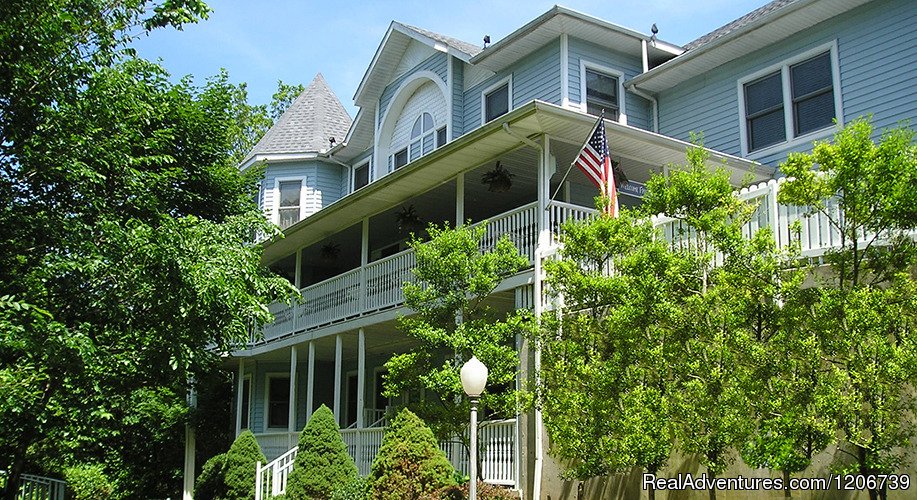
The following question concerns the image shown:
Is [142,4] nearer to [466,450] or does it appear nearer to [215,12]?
[215,12]

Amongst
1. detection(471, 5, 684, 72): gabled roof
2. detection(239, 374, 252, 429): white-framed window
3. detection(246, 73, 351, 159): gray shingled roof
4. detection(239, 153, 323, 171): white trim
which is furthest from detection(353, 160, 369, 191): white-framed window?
detection(471, 5, 684, 72): gabled roof

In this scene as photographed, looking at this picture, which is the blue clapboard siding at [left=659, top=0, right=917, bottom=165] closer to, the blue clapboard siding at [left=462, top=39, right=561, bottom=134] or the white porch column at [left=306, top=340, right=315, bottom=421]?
the blue clapboard siding at [left=462, top=39, right=561, bottom=134]

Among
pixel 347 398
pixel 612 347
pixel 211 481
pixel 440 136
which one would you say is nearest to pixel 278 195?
pixel 347 398

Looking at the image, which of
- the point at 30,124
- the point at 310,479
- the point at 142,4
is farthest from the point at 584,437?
the point at 142,4

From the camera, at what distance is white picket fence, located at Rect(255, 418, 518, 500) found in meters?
13.2

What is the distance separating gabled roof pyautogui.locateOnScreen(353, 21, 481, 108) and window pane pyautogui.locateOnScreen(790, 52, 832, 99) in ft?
24.0

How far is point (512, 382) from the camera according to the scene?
1389cm

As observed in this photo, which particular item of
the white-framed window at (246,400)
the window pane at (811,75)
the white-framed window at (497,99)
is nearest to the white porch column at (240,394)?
the white-framed window at (246,400)

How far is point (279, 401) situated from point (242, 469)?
7112 mm

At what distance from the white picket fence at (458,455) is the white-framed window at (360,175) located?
30.2 ft

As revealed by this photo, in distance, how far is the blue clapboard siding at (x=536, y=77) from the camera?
59.9 feet

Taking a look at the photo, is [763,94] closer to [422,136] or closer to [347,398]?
[422,136]

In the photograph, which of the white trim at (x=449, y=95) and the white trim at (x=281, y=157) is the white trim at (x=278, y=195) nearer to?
the white trim at (x=281, y=157)

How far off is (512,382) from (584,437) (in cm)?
399
